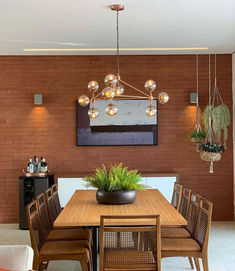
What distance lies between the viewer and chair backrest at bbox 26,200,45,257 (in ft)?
11.9

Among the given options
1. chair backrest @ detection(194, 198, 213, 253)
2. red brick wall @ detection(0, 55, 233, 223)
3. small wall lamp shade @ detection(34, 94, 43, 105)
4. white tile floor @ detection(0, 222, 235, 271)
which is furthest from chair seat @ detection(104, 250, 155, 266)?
small wall lamp shade @ detection(34, 94, 43, 105)

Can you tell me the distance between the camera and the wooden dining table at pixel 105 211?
138 inches

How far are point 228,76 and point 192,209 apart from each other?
376 centimetres

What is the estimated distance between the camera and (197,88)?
734cm

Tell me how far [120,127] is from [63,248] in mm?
3759

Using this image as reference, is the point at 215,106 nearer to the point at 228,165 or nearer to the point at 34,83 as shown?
the point at 228,165

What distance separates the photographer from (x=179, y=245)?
3830mm

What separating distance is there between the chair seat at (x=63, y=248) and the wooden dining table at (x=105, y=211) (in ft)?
0.43

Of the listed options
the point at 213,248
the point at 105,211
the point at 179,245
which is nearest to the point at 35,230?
the point at 105,211

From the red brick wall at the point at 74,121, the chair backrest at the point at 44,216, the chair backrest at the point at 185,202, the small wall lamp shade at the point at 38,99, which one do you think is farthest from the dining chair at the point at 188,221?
the small wall lamp shade at the point at 38,99

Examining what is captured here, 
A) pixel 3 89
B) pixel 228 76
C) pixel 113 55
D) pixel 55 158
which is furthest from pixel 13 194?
pixel 228 76

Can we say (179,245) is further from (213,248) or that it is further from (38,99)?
(38,99)

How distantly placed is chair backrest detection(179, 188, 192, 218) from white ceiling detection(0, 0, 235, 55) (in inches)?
83.5

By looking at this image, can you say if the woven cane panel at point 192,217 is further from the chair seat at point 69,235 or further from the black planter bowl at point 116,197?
the chair seat at point 69,235
